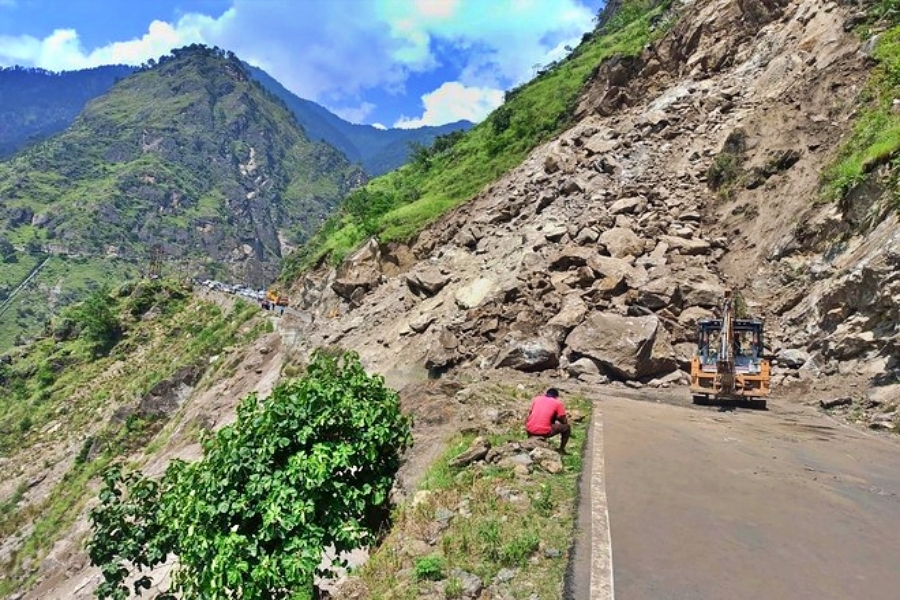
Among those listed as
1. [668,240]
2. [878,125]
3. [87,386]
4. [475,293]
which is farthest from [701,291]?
[87,386]

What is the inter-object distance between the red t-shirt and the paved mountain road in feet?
2.76

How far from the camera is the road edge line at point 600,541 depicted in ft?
17.7

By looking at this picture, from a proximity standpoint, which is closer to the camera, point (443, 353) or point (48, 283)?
point (443, 353)

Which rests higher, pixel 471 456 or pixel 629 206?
pixel 629 206

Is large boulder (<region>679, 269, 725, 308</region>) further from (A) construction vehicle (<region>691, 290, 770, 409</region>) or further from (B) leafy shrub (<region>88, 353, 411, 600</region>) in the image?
(B) leafy shrub (<region>88, 353, 411, 600</region>)

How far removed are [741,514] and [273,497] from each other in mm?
5614

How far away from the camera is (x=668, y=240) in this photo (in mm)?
22297

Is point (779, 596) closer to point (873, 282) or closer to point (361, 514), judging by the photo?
point (361, 514)

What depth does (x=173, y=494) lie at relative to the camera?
829 centimetres

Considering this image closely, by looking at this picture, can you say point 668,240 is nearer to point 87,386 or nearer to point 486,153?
point 486,153

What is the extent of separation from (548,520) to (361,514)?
2.67 meters

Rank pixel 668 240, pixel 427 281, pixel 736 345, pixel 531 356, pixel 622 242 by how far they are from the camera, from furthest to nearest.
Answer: pixel 427 281 → pixel 622 242 → pixel 668 240 → pixel 531 356 → pixel 736 345

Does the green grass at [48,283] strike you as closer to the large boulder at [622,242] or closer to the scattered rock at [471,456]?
the large boulder at [622,242]

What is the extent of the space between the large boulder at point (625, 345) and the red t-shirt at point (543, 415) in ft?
27.1
